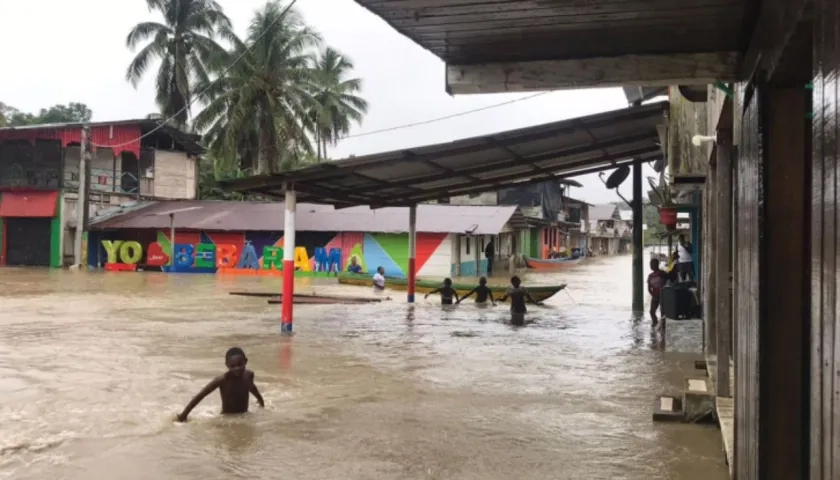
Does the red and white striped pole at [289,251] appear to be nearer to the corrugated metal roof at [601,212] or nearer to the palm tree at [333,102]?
the palm tree at [333,102]

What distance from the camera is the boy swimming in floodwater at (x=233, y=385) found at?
7.18m

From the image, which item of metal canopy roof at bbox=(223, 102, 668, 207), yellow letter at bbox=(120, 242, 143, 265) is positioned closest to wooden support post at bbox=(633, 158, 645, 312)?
metal canopy roof at bbox=(223, 102, 668, 207)

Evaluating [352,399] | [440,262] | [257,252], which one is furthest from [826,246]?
[257,252]

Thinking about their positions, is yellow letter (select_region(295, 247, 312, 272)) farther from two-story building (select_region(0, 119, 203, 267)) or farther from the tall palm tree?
two-story building (select_region(0, 119, 203, 267))

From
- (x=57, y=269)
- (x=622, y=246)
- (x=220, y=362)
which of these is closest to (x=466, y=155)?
(x=220, y=362)

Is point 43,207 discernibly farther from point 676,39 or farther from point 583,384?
point 676,39

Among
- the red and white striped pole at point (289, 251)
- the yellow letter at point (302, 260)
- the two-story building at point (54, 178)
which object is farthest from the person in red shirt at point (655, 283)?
the two-story building at point (54, 178)

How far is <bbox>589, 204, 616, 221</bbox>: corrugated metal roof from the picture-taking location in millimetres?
75438

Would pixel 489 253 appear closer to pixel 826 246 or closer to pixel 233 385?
pixel 233 385

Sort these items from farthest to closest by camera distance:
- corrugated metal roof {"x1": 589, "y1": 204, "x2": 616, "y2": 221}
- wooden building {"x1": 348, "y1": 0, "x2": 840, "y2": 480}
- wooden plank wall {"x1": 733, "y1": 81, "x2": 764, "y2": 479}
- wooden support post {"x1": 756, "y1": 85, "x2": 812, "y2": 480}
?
corrugated metal roof {"x1": 589, "y1": 204, "x2": 616, "y2": 221} < wooden plank wall {"x1": 733, "y1": 81, "x2": 764, "y2": 479} < wooden support post {"x1": 756, "y1": 85, "x2": 812, "y2": 480} < wooden building {"x1": 348, "y1": 0, "x2": 840, "y2": 480}

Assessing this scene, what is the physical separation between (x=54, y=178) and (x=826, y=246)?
39106mm

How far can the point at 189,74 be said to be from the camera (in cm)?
3719

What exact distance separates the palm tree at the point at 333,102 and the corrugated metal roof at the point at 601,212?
3844 cm

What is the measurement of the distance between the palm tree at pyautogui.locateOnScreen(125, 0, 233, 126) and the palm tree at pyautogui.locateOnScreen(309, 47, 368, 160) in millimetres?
5800
